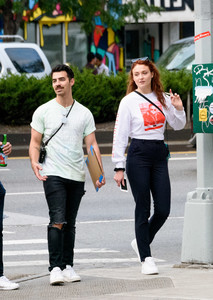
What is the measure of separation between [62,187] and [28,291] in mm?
885

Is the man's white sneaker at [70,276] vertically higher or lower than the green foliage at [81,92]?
lower

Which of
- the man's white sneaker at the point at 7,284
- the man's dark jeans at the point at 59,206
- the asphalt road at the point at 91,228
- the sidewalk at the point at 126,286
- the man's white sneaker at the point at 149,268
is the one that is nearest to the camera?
the sidewalk at the point at 126,286

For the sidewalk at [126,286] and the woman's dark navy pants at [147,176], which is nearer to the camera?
the sidewalk at [126,286]

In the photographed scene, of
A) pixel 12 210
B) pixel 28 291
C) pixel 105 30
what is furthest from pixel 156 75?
pixel 105 30

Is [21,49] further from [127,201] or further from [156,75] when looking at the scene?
[156,75]

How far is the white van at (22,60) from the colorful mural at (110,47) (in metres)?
10.9

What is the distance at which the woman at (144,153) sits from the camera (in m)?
8.16

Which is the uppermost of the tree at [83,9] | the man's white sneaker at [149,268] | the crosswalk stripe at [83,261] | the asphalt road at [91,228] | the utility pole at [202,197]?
the tree at [83,9]

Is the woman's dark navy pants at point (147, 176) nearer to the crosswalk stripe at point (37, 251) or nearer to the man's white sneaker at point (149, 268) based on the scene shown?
the man's white sneaker at point (149, 268)

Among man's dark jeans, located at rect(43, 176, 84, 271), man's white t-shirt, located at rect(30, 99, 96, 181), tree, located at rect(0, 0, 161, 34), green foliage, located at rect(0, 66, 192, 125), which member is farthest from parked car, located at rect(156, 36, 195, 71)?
man's dark jeans, located at rect(43, 176, 84, 271)

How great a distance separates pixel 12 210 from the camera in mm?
12828

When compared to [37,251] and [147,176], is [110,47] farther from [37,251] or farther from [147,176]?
[147,176]

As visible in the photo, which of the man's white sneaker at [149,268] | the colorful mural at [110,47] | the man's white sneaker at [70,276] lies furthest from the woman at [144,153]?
the colorful mural at [110,47]

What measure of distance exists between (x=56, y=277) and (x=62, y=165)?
89 cm
